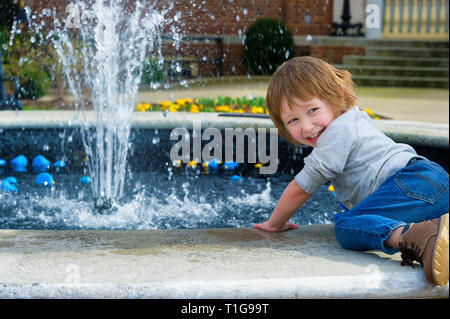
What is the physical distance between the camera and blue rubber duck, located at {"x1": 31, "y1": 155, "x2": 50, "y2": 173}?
4992 millimetres

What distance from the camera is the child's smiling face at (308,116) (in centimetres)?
250

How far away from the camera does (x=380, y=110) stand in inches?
362

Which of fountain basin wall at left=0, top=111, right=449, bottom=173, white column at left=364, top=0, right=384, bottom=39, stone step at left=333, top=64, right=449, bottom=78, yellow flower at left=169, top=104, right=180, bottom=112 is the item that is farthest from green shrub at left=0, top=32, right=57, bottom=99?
white column at left=364, top=0, right=384, bottom=39

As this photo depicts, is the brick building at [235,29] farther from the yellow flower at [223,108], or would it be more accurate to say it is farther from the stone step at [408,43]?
the yellow flower at [223,108]

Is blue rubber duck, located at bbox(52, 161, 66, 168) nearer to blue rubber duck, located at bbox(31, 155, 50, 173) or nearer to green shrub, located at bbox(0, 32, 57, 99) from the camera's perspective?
blue rubber duck, located at bbox(31, 155, 50, 173)

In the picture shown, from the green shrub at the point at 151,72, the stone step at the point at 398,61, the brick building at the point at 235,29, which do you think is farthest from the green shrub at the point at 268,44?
the green shrub at the point at 151,72

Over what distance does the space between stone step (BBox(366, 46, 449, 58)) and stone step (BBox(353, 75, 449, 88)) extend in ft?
4.19

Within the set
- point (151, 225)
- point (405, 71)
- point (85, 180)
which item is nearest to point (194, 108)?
point (85, 180)

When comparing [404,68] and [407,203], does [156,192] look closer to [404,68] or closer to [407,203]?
[407,203]

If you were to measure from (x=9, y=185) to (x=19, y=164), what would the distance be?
656 millimetres

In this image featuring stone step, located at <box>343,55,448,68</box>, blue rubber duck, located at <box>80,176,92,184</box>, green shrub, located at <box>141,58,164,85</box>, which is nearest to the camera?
blue rubber duck, located at <box>80,176,92,184</box>

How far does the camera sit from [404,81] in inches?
505

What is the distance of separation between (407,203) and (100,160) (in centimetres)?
310

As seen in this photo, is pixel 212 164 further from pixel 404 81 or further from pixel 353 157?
pixel 404 81
